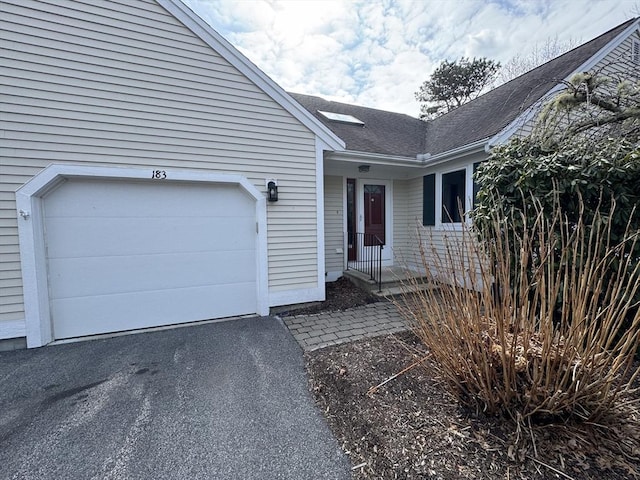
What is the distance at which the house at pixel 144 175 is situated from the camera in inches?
130

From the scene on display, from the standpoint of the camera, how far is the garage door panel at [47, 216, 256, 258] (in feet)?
11.7

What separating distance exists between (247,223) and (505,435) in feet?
12.8

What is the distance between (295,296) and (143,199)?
274cm

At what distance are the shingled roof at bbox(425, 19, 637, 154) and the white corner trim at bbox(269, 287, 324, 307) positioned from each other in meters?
4.18

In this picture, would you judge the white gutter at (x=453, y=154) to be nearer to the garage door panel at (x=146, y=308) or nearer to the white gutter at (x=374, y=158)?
the white gutter at (x=374, y=158)

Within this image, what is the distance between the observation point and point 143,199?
3.86 metres

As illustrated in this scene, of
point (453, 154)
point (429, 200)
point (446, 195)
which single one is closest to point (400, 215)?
point (429, 200)

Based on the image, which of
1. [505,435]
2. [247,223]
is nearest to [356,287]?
[247,223]

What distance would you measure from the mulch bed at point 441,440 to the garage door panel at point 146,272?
8.12 feet

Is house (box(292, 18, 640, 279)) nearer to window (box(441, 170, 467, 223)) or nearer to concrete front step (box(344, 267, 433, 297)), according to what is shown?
window (box(441, 170, 467, 223))

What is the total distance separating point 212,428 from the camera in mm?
2055

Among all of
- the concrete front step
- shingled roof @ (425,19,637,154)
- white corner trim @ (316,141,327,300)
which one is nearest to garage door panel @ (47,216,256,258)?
white corner trim @ (316,141,327,300)

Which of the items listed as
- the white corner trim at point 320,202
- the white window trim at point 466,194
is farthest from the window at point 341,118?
the white corner trim at point 320,202

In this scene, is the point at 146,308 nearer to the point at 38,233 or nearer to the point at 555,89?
the point at 38,233
